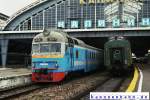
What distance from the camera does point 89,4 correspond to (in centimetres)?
7525

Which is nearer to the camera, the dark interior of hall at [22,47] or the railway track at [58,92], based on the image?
the railway track at [58,92]

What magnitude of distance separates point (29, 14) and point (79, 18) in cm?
1240

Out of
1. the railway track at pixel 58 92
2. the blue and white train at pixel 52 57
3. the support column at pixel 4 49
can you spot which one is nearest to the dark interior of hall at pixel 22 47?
the support column at pixel 4 49

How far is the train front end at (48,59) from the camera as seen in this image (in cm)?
2177

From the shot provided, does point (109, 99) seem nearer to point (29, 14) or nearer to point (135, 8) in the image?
point (135, 8)

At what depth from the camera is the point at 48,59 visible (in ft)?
72.7

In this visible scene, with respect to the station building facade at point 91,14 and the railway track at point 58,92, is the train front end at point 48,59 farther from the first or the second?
the station building facade at point 91,14

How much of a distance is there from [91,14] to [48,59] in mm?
53274

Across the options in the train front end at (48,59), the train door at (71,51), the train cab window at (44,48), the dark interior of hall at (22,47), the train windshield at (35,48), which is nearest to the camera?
the train front end at (48,59)

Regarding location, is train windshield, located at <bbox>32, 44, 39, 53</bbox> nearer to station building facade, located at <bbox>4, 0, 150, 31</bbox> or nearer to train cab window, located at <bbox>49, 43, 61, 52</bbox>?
train cab window, located at <bbox>49, 43, 61, 52</bbox>

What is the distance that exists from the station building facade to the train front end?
48.3 metres

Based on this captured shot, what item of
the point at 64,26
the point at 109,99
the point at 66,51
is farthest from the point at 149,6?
the point at 109,99

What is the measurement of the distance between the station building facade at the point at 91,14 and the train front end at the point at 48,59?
1903 inches

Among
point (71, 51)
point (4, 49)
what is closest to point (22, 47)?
point (4, 49)
